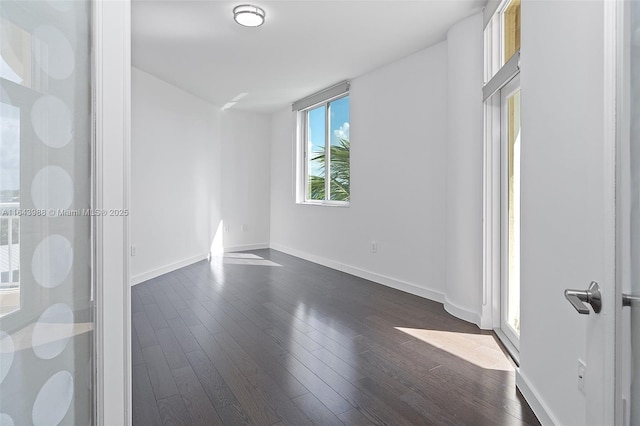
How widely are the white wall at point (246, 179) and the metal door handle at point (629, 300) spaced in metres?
5.94

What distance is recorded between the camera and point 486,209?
283cm

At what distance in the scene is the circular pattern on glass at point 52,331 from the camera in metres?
0.81

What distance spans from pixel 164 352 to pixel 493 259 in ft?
8.45

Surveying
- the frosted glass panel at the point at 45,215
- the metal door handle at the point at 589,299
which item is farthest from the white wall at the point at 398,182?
the frosted glass panel at the point at 45,215

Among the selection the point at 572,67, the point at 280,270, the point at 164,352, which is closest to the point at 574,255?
the point at 572,67

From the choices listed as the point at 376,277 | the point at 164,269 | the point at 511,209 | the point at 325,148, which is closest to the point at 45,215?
the point at 511,209

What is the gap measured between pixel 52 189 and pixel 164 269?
4169mm

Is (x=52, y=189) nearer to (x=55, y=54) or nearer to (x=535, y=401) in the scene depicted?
(x=55, y=54)

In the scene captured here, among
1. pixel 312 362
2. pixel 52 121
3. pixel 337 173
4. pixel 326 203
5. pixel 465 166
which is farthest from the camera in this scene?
pixel 326 203

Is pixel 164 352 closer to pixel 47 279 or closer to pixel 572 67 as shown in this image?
pixel 47 279

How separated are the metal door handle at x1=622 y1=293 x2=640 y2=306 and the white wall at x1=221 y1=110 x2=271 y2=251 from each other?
19.5 feet

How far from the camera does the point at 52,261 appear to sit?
84 cm

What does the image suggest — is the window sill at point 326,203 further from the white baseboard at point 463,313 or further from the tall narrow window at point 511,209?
the tall narrow window at point 511,209

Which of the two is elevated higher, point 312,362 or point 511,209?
point 511,209
